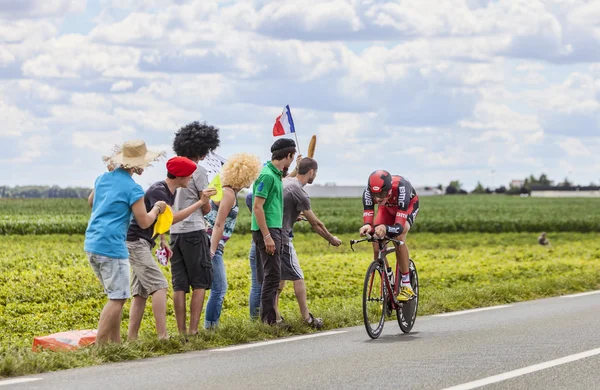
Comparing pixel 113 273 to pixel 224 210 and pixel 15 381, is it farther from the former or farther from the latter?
pixel 224 210

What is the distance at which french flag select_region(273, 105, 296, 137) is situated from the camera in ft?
43.3

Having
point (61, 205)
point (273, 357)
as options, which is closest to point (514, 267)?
point (273, 357)

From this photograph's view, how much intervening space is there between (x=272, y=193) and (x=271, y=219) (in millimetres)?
281

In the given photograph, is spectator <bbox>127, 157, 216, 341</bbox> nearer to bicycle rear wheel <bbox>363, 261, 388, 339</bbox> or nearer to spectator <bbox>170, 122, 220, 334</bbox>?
spectator <bbox>170, 122, 220, 334</bbox>

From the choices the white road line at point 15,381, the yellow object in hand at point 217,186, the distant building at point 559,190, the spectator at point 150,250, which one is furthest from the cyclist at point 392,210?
the distant building at point 559,190

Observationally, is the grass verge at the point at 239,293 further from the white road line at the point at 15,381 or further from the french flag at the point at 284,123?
the french flag at the point at 284,123

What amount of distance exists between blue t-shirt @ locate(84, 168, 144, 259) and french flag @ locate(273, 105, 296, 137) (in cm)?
425

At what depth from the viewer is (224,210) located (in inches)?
428

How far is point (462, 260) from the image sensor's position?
26.8 metres

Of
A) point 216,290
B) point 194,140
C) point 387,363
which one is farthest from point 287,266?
point 387,363

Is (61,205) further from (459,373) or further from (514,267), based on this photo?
(459,373)

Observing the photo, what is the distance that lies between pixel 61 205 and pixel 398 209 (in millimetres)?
37833

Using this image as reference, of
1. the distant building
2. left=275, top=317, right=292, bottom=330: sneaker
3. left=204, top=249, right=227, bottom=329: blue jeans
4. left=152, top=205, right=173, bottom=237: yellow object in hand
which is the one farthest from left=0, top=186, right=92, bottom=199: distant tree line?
the distant building

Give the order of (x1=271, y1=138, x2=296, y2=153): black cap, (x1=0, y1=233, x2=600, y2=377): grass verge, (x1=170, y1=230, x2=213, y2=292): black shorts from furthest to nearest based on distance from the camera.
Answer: (x1=271, y1=138, x2=296, y2=153): black cap < (x1=170, y1=230, x2=213, y2=292): black shorts < (x1=0, y1=233, x2=600, y2=377): grass verge
